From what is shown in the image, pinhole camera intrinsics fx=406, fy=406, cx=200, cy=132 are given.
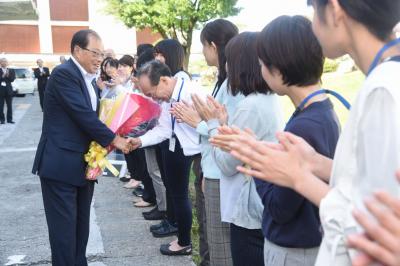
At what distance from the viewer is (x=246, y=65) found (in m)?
2.29

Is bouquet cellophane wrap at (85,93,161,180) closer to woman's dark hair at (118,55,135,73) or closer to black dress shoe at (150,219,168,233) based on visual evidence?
black dress shoe at (150,219,168,233)

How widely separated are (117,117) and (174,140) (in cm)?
60

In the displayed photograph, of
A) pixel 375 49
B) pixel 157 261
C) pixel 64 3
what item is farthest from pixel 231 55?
pixel 64 3

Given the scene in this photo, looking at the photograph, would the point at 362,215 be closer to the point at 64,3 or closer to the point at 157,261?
the point at 157,261

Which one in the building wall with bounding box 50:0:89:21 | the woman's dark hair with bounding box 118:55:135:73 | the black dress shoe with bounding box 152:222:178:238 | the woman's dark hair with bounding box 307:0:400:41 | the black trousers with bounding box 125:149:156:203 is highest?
the building wall with bounding box 50:0:89:21

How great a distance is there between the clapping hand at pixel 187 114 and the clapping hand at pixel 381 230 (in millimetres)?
1802

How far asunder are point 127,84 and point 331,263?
15.9 feet

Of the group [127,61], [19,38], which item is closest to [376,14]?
[127,61]

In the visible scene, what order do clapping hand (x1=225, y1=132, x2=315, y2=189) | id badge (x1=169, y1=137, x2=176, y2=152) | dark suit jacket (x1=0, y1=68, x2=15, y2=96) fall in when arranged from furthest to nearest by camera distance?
dark suit jacket (x1=0, y1=68, x2=15, y2=96), id badge (x1=169, y1=137, x2=176, y2=152), clapping hand (x1=225, y1=132, x2=315, y2=189)

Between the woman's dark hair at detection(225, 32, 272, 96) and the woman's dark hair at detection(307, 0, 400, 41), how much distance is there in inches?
46.4

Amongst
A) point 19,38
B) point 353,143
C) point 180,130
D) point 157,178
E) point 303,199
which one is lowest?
point 157,178

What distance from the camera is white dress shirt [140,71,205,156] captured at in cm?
341

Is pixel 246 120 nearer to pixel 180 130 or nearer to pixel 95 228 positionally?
pixel 180 130

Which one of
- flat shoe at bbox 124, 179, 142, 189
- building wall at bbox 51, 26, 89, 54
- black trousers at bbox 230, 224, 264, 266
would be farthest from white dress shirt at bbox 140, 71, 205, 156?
building wall at bbox 51, 26, 89, 54
